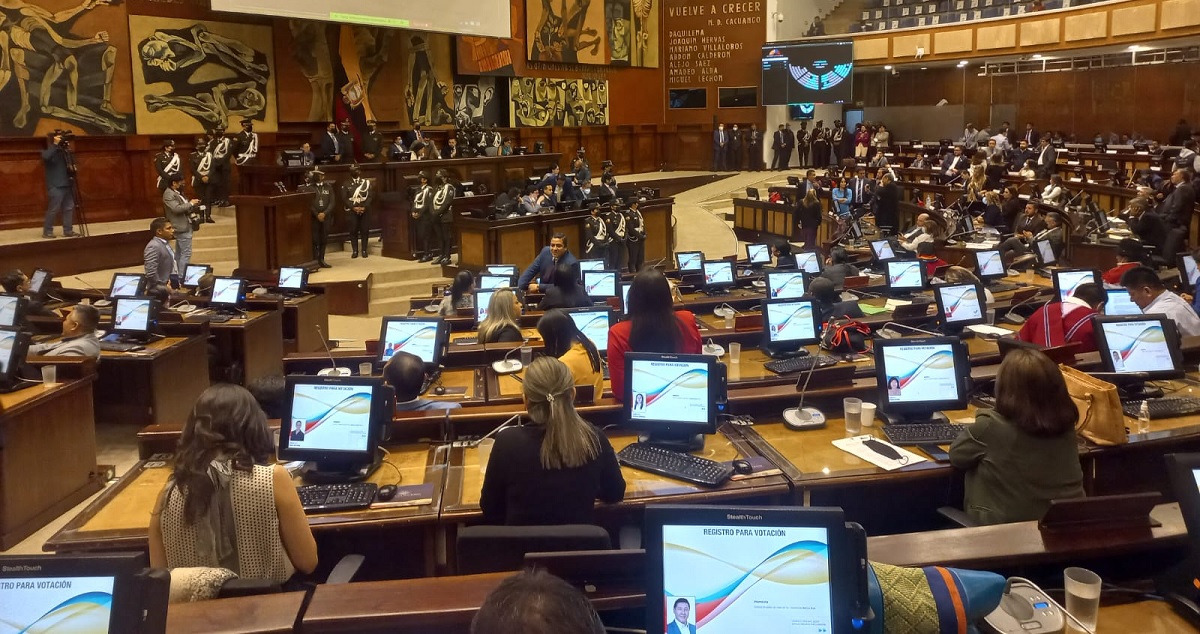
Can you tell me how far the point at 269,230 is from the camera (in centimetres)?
1247

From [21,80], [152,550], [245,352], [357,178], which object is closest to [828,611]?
[152,550]

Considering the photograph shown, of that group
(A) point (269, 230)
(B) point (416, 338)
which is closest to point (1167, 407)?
(B) point (416, 338)

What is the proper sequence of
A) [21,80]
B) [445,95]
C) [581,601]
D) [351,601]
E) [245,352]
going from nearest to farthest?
[581,601], [351,601], [245,352], [21,80], [445,95]

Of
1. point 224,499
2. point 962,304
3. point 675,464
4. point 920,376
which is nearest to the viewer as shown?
point 224,499

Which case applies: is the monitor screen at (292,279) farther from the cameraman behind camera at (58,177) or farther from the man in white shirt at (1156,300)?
the man in white shirt at (1156,300)

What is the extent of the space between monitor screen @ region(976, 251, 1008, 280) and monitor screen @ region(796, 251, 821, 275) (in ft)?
5.73

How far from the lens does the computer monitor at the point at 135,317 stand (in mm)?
7301

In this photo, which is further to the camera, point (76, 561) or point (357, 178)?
point (357, 178)

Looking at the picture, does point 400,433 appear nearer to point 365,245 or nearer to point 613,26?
point 365,245

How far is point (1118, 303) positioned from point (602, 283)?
14.1 feet

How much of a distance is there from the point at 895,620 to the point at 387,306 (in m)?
10.9

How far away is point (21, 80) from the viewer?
526 inches

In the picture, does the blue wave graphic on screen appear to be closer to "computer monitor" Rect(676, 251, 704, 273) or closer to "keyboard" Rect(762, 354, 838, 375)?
"keyboard" Rect(762, 354, 838, 375)

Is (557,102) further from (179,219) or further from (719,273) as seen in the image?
(719,273)
